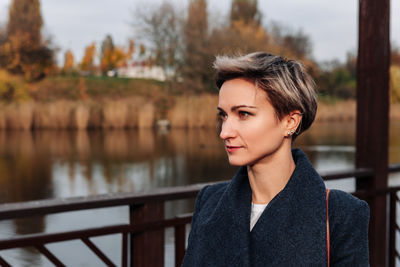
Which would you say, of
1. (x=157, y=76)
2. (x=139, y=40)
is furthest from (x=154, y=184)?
(x=157, y=76)

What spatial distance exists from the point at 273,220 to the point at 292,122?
204 mm

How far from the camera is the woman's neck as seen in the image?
1127mm

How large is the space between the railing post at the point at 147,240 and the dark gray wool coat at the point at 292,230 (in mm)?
798

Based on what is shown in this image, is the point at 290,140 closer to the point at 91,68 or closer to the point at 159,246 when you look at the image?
the point at 159,246

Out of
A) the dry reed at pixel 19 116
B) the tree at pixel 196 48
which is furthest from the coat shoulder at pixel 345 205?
the tree at pixel 196 48

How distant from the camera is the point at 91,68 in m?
46.6

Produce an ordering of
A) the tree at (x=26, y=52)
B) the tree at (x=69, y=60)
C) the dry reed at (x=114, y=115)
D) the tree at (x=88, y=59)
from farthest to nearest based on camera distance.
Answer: the tree at (x=88, y=59) → the tree at (x=69, y=60) → the tree at (x=26, y=52) → the dry reed at (x=114, y=115)

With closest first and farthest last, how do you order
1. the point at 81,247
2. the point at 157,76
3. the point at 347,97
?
the point at 81,247 → the point at 347,97 → the point at 157,76

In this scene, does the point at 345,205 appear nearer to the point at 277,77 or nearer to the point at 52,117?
the point at 277,77

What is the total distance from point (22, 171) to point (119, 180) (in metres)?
2.26

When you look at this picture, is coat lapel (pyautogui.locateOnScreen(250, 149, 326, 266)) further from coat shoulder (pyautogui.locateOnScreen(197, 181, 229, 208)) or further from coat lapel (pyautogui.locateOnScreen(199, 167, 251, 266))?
coat shoulder (pyautogui.locateOnScreen(197, 181, 229, 208))

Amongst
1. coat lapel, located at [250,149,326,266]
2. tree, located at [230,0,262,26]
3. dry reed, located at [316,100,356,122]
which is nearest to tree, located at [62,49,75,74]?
tree, located at [230,0,262,26]

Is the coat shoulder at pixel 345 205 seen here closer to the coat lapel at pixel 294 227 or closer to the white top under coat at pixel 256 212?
the coat lapel at pixel 294 227

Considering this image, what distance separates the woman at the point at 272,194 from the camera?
3.39ft
